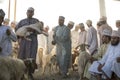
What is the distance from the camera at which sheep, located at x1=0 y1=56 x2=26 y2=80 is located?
716 centimetres

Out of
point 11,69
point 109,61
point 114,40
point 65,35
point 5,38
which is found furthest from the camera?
point 65,35

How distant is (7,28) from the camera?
8.60 metres

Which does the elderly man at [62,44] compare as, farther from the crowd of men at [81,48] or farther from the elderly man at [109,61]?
the elderly man at [109,61]

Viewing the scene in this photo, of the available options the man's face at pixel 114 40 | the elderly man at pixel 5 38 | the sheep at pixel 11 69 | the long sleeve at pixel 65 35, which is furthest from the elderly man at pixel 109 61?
the long sleeve at pixel 65 35

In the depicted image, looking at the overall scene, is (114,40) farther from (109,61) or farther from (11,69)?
(11,69)

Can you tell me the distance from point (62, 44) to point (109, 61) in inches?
199

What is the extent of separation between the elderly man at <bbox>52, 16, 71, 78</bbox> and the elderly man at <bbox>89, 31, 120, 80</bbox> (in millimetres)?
4606

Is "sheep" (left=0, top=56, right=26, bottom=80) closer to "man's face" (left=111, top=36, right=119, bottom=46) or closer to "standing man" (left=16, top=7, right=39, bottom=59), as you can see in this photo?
"man's face" (left=111, top=36, right=119, bottom=46)

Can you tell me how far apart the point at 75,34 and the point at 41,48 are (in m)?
1.67

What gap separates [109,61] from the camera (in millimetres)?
7777

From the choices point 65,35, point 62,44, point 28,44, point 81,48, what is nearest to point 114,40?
point 28,44

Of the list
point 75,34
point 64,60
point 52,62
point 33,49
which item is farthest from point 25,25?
point 75,34

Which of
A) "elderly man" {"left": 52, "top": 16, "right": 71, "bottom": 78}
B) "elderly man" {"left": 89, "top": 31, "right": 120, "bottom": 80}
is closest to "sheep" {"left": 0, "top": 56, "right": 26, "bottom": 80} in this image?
"elderly man" {"left": 89, "top": 31, "right": 120, "bottom": 80}

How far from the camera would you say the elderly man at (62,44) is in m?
12.6
